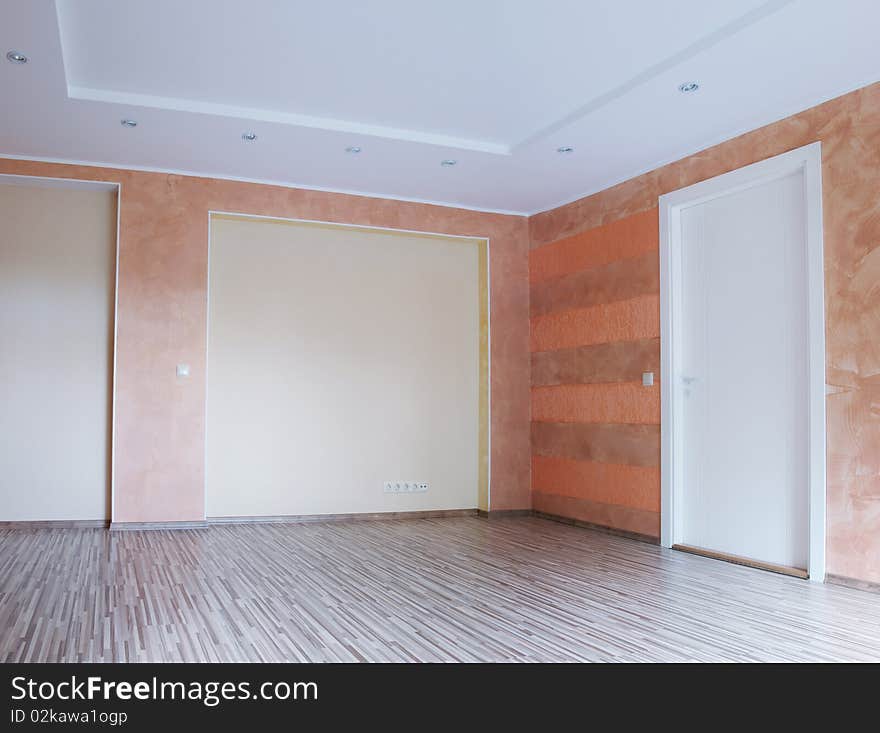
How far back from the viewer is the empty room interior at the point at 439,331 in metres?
3.88

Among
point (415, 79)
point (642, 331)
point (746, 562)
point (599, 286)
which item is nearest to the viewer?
point (415, 79)

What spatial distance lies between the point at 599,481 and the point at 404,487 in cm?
174

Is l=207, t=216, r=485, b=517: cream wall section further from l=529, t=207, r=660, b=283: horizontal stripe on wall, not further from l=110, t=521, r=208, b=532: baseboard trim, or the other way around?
l=529, t=207, r=660, b=283: horizontal stripe on wall

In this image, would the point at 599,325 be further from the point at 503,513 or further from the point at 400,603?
the point at 400,603

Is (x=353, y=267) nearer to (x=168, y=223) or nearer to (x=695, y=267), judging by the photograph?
(x=168, y=223)

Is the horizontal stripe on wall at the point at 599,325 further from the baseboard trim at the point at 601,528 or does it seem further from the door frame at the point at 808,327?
the baseboard trim at the point at 601,528

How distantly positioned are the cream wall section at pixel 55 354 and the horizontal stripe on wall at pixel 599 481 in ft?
12.0

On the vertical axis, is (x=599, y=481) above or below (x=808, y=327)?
below

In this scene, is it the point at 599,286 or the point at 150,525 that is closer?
the point at 150,525

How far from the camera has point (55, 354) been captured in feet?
20.6

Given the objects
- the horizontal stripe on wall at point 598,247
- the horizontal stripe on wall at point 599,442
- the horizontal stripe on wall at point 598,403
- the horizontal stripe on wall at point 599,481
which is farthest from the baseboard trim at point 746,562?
the horizontal stripe on wall at point 598,247

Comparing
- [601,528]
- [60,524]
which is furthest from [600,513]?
[60,524]
